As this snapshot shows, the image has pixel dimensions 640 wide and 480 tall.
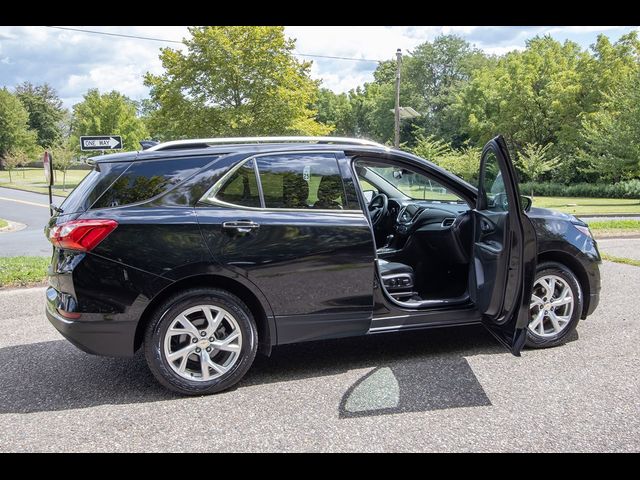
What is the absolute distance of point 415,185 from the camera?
16.5 ft

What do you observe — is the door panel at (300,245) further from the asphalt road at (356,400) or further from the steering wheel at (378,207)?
the steering wheel at (378,207)

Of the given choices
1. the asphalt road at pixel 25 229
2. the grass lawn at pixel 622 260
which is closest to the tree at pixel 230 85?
the asphalt road at pixel 25 229

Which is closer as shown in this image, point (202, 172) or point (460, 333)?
point (202, 172)

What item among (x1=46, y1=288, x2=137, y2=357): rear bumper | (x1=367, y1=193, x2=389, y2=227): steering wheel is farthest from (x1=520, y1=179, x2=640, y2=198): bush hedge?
(x1=46, y1=288, x2=137, y2=357): rear bumper

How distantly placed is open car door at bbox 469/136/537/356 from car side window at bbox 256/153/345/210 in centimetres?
110

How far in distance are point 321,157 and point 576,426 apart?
94.8 inches

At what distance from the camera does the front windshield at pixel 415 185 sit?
464cm

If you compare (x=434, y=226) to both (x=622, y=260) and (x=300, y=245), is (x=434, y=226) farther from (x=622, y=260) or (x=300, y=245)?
(x=622, y=260)

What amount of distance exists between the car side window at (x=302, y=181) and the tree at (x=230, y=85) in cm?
2398

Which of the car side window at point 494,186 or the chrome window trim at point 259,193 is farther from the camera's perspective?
the car side window at point 494,186

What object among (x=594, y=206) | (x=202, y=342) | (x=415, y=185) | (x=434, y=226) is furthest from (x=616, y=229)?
(x=594, y=206)

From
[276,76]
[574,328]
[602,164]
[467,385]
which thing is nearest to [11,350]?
[467,385]
